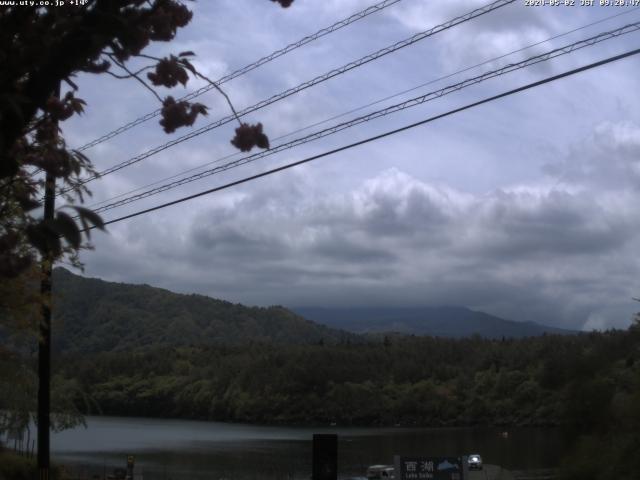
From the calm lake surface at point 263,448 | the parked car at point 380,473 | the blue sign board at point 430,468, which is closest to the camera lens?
the blue sign board at point 430,468

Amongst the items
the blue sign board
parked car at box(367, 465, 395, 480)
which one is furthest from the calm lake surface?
the blue sign board

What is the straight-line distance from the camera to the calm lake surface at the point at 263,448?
216 ft

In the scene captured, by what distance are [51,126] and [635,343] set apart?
54821mm

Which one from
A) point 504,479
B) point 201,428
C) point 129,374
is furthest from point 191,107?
point 129,374

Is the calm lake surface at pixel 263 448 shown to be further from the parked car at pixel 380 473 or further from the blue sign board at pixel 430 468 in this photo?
the blue sign board at pixel 430 468

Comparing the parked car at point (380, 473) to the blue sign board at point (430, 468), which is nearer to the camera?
the blue sign board at point (430, 468)

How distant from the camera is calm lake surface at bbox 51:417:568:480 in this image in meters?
65.9

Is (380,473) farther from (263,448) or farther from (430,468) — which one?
(263,448)

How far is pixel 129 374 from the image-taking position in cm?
15762

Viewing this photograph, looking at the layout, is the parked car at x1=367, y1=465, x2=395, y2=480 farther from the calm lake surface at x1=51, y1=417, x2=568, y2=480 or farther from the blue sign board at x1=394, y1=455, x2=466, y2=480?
the blue sign board at x1=394, y1=455, x2=466, y2=480

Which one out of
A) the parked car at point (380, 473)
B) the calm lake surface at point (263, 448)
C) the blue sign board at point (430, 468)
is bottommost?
the calm lake surface at point (263, 448)

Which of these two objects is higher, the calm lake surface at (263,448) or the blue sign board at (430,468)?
the blue sign board at (430,468)

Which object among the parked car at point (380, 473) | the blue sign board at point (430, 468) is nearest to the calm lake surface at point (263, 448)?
the parked car at point (380, 473)

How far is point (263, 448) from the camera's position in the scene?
291ft
